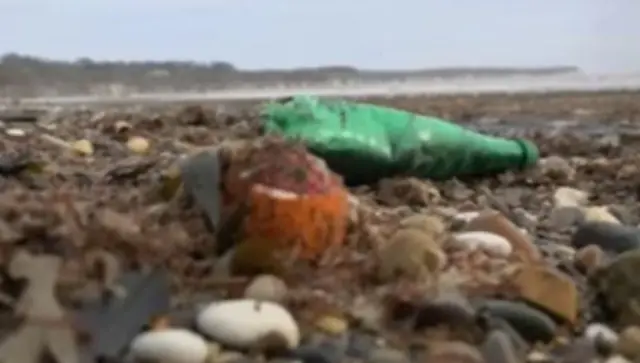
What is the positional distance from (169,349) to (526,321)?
0.71 meters

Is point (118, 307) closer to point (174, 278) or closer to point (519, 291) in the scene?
point (174, 278)

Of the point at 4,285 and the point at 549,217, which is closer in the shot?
the point at 4,285

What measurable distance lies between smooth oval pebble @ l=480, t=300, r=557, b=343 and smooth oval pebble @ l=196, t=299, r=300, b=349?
404mm

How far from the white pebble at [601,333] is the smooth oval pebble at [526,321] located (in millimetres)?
73

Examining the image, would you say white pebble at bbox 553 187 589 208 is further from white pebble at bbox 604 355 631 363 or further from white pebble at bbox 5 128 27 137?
white pebble at bbox 5 128 27 137

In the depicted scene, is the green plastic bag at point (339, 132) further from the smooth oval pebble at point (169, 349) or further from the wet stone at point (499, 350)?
the smooth oval pebble at point (169, 349)

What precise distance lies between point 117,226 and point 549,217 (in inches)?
80.4

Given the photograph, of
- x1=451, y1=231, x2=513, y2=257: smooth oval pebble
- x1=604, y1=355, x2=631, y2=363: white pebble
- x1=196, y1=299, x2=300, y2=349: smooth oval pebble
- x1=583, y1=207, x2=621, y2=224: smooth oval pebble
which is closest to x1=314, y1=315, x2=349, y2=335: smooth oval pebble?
x1=196, y1=299, x2=300, y2=349: smooth oval pebble

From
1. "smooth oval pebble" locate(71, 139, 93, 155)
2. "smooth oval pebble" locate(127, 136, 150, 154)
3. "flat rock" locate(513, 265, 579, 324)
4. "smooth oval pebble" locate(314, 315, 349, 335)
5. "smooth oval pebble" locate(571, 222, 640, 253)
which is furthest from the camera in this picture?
"smooth oval pebble" locate(127, 136, 150, 154)

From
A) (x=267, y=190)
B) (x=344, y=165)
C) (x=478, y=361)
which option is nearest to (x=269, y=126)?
(x=344, y=165)

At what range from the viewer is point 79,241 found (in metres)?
2.14

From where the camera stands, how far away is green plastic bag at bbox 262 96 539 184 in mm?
4602

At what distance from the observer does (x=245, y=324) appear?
195 centimetres

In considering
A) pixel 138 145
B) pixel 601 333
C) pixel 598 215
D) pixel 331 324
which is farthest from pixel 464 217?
pixel 138 145
